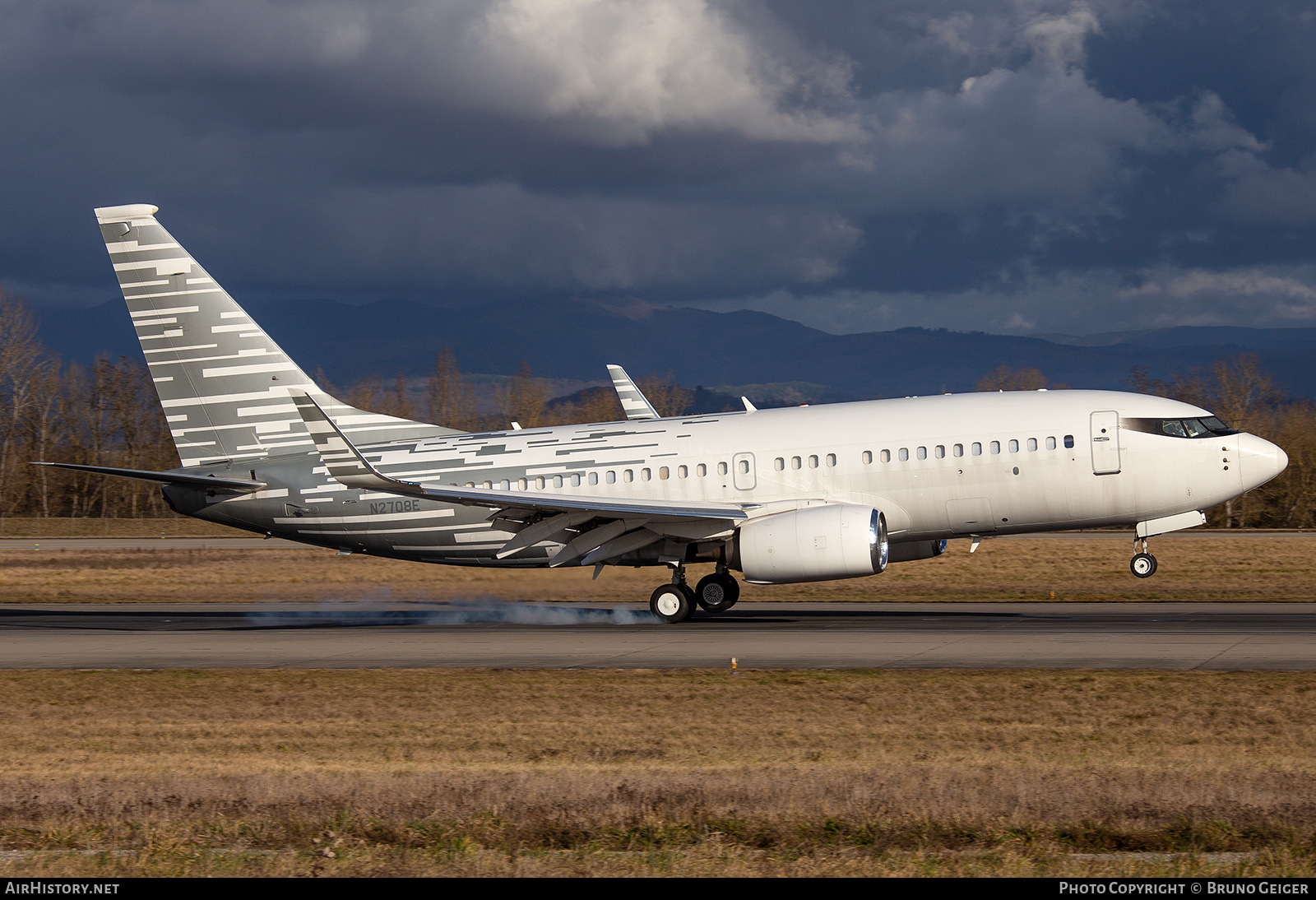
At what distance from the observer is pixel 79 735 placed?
14984 mm

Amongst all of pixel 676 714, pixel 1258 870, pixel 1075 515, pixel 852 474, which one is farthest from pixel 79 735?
pixel 1075 515

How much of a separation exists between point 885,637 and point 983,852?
13971 mm

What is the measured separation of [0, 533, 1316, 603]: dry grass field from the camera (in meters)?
31.2

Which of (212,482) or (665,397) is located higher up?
(665,397)

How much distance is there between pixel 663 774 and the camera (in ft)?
39.3

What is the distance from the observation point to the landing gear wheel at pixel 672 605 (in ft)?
86.8

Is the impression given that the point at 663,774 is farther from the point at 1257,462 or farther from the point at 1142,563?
the point at 1257,462

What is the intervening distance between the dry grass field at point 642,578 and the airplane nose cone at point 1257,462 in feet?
19.4

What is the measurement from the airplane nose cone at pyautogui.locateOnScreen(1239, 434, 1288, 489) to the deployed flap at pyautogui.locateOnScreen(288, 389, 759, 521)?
381 inches

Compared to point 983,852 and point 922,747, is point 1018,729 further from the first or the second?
point 983,852

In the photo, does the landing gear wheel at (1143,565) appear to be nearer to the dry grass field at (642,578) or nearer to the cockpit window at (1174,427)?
the cockpit window at (1174,427)

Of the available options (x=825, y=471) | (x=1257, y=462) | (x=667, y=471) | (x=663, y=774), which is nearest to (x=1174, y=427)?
(x=1257, y=462)

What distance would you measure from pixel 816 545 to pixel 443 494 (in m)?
7.48

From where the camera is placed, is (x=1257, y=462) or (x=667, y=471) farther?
(x=667, y=471)
